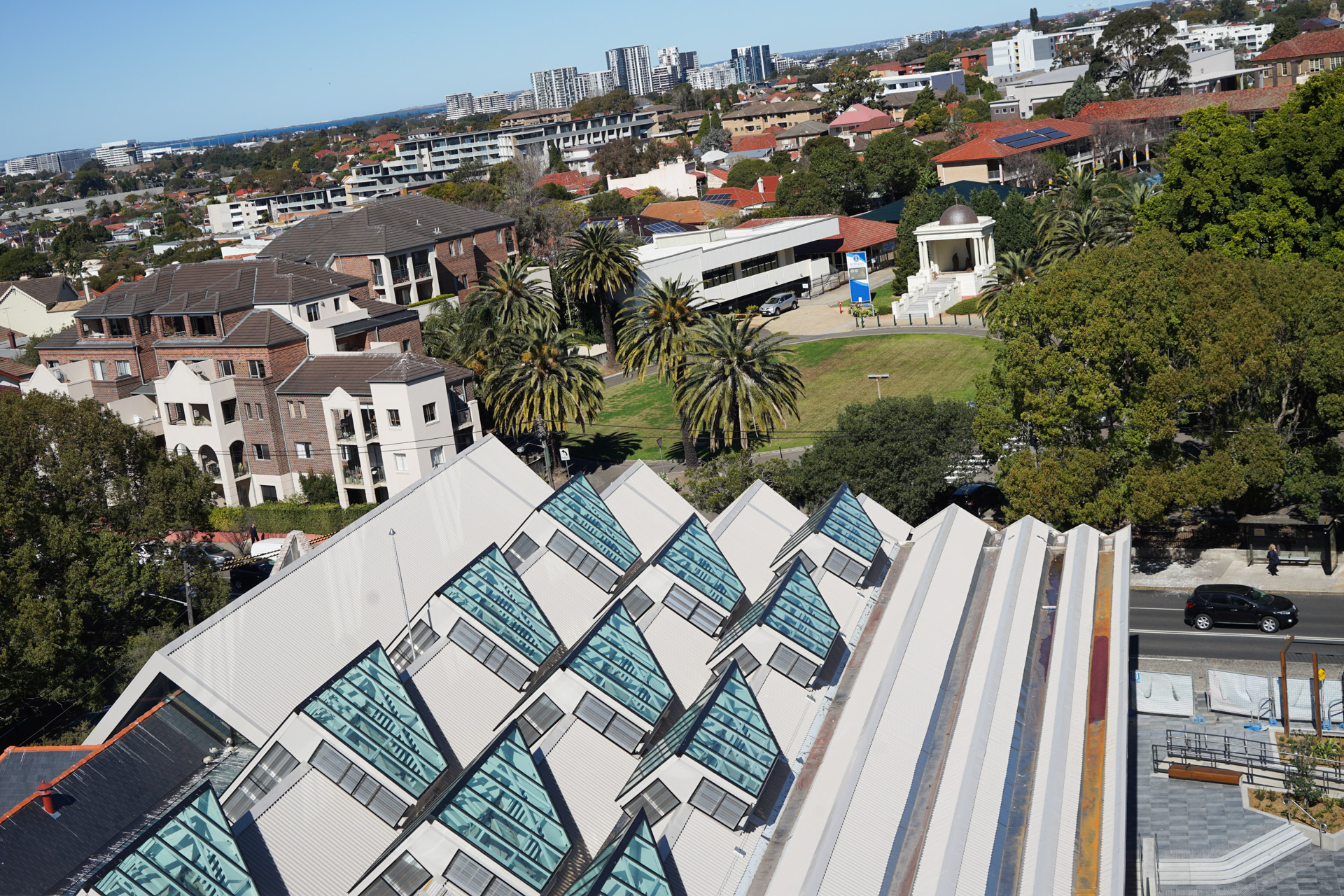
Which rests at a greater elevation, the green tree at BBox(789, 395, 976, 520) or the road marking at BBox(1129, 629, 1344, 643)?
the green tree at BBox(789, 395, 976, 520)

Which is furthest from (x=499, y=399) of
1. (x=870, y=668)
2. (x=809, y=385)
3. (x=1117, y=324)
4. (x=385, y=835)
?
(x=385, y=835)

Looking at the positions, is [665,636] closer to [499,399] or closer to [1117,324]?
[1117,324]

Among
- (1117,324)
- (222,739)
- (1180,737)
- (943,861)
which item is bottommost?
(1180,737)

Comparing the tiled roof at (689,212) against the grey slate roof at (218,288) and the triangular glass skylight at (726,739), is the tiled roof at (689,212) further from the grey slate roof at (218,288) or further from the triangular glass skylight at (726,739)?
the triangular glass skylight at (726,739)

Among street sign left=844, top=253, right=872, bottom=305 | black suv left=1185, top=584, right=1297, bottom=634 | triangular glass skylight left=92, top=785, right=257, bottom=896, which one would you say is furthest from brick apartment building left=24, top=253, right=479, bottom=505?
triangular glass skylight left=92, top=785, right=257, bottom=896

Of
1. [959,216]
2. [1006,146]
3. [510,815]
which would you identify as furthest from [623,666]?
[1006,146]

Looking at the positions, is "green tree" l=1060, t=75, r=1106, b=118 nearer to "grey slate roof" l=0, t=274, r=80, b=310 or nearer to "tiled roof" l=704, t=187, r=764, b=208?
"tiled roof" l=704, t=187, r=764, b=208
